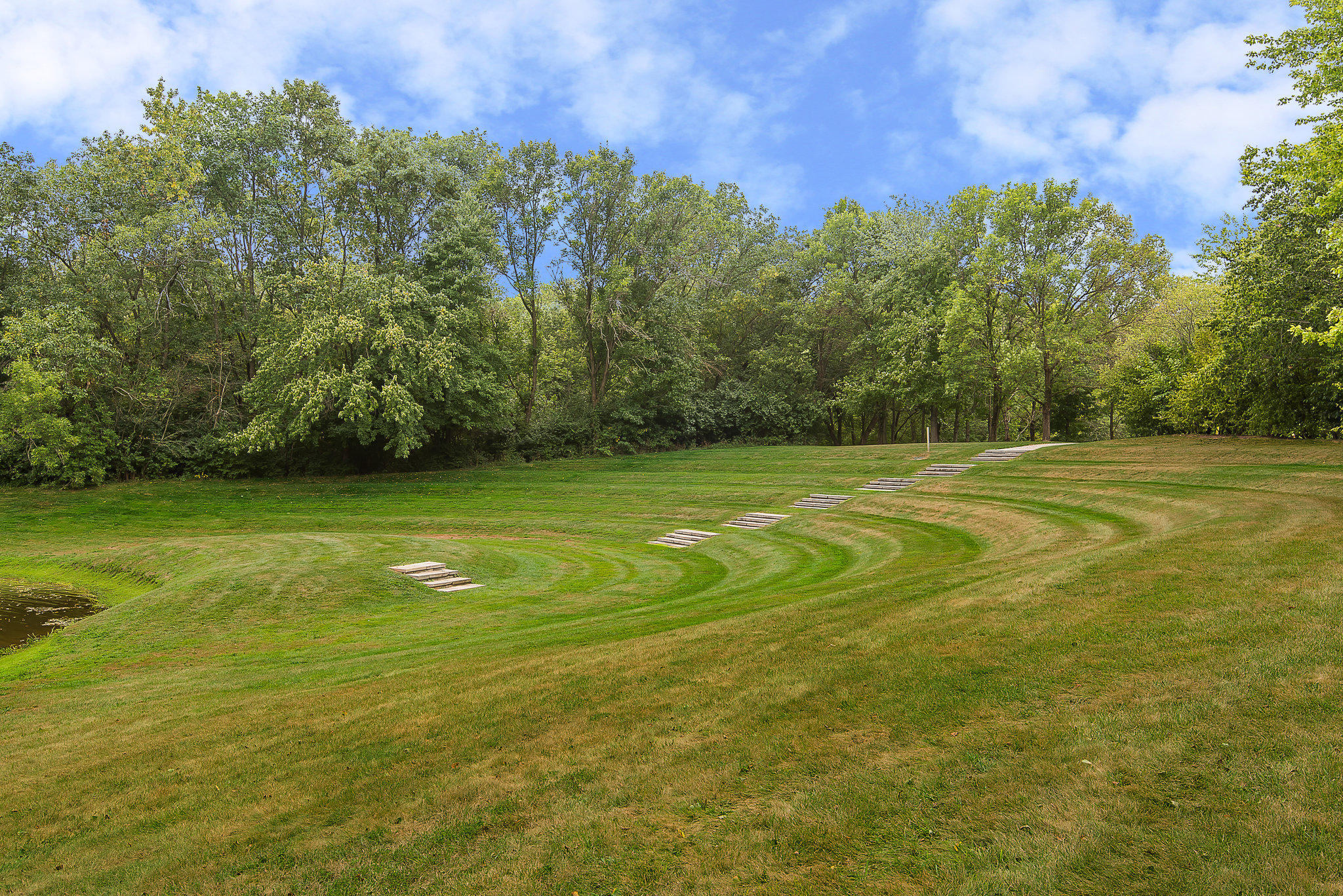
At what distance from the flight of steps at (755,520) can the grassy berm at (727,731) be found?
27.7 ft

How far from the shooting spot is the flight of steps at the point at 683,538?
818 inches

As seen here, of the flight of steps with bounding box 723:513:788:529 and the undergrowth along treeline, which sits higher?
the undergrowth along treeline

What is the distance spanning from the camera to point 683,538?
2141cm

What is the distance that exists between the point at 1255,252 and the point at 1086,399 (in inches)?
881

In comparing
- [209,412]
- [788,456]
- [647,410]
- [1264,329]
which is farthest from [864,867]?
[647,410]

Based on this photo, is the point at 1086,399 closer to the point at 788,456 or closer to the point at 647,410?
the point at 788,456

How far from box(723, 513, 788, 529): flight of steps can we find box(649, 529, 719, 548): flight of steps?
1.51 metres

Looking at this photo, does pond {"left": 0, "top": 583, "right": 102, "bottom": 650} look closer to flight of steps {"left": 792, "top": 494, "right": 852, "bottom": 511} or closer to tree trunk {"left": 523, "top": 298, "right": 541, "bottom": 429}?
flight of steps {"left": 792, "top": 494, "right": 852, "bottom": 511}

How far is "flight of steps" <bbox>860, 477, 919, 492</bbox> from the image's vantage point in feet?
81.9

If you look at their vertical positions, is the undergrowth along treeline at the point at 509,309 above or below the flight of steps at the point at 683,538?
above

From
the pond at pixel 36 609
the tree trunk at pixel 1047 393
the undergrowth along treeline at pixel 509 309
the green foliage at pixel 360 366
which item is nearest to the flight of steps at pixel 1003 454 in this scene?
the undergrowth along treeline at pixel 509 309

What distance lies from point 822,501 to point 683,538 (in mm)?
6068

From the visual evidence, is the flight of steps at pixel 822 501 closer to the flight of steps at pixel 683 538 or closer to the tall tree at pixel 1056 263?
the flight of steps at pixel 683 538

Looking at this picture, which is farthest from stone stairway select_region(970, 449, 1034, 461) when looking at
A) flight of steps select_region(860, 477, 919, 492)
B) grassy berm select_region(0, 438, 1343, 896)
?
grassy berm select_region(0, 438, 1343, 896)
